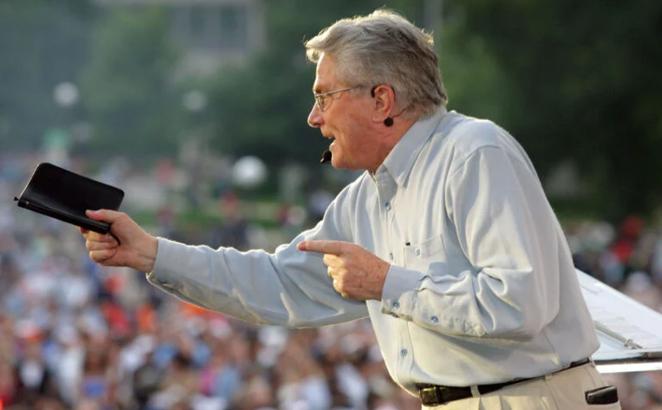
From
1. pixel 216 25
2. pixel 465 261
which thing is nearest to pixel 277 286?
pixel 465 261

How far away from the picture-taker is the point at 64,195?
4.74 m

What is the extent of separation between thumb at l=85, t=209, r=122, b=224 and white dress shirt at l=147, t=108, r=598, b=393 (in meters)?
0.20

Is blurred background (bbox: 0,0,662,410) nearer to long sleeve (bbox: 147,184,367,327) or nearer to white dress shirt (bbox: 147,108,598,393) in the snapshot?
long sleeve (bbox: 147,184,367,327)

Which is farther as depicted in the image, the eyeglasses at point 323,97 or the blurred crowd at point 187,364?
the blurred crowd at point 187,364

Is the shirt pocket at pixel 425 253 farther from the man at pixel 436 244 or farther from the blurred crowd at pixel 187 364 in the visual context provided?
the blurred crowd at pixel 187 364

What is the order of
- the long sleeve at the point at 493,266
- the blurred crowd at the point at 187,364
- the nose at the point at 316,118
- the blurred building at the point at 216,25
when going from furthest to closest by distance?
the blurred building at the point at 216,25
the blurred crowd at the point at 187,364
the nose at the point at 316,118
the long sleeve at the point at 493,266

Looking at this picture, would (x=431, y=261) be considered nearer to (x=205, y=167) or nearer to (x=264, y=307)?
(x=264, y=307)

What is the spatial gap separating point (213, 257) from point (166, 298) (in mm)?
20648

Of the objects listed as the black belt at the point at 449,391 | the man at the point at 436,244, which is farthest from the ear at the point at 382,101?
the black belt at the point at 449,391

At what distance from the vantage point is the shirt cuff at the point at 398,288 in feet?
14.2

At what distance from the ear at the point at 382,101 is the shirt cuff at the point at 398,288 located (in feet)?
1.51

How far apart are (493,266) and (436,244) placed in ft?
0.72

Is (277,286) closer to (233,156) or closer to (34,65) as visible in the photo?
(34,65)

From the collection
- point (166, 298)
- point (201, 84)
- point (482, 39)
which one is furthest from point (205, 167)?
point (166, 298)
